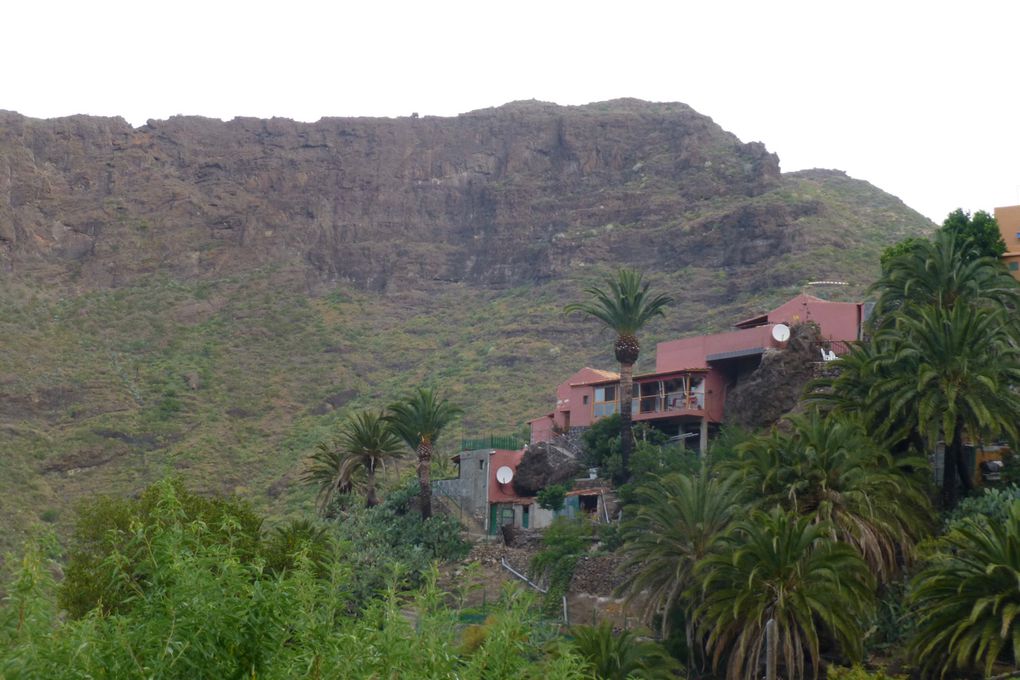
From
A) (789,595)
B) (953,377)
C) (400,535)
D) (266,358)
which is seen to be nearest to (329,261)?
(266,358)

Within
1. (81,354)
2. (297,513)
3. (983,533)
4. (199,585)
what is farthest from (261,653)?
(81,354)

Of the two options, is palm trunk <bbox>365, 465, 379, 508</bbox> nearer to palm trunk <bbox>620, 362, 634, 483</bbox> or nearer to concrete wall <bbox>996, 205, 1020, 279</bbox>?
palm trunk <bbox>620, 362, 634, 483</bbox>

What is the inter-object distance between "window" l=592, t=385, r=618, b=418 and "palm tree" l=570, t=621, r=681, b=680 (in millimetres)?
27244

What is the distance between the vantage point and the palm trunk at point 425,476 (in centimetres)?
5347

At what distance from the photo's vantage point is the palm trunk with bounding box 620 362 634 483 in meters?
52.5

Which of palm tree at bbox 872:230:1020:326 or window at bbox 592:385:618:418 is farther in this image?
window at bbox 592:385:618:418

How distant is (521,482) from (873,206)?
82950 mm

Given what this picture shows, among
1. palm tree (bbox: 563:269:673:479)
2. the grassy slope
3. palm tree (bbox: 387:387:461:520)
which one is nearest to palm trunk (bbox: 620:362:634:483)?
palm tree (bbox: 563:269:673:479)

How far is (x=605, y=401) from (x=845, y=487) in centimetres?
2674

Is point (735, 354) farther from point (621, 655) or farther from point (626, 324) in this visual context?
point (621, 655)

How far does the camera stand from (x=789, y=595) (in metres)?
31.0

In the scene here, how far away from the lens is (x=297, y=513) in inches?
2911

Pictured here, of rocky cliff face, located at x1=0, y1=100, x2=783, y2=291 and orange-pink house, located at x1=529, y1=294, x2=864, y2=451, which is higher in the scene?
rocky cliff face, located at x1=0, y1=100, x2=783, y2=291

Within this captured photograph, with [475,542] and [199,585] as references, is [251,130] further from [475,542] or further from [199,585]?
[199,585]
